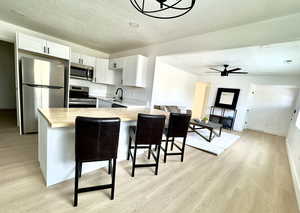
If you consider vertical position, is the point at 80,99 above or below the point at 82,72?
below

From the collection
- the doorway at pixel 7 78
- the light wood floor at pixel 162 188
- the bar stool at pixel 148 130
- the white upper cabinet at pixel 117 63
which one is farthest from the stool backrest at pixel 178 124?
the doorway at pixel 7 78

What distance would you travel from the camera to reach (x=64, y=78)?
362 centimetres

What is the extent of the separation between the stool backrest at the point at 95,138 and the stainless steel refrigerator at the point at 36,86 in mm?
2703

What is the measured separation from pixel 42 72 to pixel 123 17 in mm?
2347

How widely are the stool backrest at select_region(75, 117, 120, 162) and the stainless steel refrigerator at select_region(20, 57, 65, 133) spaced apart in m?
2.70

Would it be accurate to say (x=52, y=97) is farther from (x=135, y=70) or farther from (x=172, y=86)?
(x=172, y=86)

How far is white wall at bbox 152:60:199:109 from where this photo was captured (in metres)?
4.14

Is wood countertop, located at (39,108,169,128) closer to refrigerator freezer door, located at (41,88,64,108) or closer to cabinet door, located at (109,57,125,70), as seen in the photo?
refrigerator freezer door, located at (41,88,64,108)

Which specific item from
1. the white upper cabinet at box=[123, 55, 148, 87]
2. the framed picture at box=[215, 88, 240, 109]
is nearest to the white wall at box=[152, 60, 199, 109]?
the white upper cabinet at box=[123, 55, 148, 87]

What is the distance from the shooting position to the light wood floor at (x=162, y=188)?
58.7 inches

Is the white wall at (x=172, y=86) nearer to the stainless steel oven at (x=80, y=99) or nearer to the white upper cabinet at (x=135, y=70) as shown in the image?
the white upper cabinet at (x=135, y=70)

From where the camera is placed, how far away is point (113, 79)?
4.93m

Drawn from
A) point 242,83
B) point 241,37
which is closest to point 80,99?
point 241,37

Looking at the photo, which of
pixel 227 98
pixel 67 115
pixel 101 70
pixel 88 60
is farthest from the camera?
pixel 227 98
